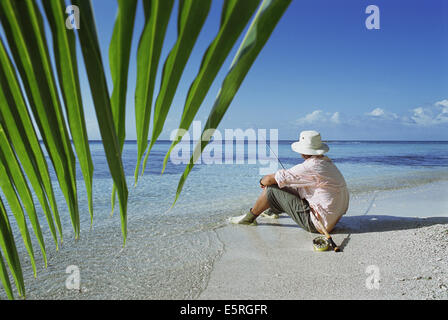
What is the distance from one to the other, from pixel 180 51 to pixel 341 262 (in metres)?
3.07

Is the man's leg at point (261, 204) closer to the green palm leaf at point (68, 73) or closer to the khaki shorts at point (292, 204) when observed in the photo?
the khaki shorts at point (292, 204)

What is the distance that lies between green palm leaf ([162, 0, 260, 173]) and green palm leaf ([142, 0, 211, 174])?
0.5 inches

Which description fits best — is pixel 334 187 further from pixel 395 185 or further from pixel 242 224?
pixel 395 185

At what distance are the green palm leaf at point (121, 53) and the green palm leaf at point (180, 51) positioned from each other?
3 cm

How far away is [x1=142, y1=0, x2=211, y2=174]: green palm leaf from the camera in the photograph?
0.71 feet

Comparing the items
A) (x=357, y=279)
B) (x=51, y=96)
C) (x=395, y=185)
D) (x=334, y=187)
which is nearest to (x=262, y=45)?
(x=51, y=96)

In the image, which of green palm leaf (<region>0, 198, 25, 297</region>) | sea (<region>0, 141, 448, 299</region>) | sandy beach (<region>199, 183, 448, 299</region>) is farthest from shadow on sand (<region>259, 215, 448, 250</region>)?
green palm leaf (<region>0, 198, 25, 297</region>)

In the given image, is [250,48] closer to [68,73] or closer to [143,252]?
[68,73]

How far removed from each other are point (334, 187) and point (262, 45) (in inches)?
147

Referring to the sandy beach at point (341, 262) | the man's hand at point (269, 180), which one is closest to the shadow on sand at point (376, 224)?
A: the sandy beach at point (341, 262)

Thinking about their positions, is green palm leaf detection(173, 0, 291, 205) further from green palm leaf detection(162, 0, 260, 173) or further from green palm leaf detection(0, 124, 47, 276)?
green palm leaf detection(0, 124, 47, 276)
